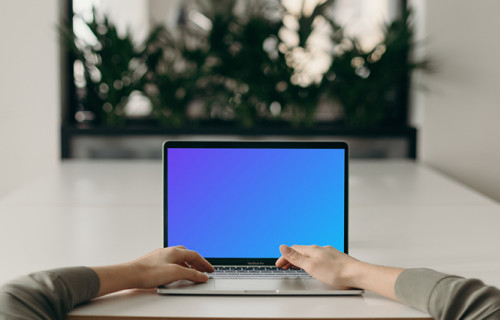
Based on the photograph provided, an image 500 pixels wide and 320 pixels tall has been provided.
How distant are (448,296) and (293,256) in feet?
1.05

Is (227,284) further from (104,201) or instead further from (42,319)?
(104,201)

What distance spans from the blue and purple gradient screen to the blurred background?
1.64m

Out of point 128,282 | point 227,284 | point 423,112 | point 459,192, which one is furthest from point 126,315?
point 423,112

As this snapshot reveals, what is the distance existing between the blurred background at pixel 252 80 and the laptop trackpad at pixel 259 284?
1.80 metres

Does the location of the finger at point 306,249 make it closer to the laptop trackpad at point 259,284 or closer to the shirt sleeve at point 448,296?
the laptop trackpad at point 259,284

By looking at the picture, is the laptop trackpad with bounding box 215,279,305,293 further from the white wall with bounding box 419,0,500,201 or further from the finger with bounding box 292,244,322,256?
the white wall with bounding box 419,0,500,201

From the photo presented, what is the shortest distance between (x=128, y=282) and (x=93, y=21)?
6.70ft

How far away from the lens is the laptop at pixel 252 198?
1.19 metres

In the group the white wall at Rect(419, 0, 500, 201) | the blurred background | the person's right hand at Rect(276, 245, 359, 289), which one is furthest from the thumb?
the white wall at Rect(419, 0, 500, 201)

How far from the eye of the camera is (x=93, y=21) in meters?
2.79

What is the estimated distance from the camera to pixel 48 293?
916 mm

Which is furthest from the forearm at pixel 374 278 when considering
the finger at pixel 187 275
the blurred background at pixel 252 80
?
the blurred background at pixel 252 80

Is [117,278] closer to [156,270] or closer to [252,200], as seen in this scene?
[156,270]

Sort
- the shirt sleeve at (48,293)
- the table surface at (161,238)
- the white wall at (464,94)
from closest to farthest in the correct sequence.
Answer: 1. the shirt sleeve at (48,293)
2. the table surface at (161,238)
3. the white wall at (464,94)
